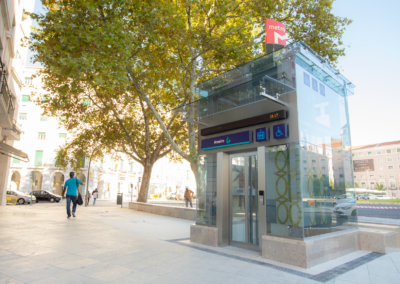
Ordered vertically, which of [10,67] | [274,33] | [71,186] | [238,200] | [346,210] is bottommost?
[346,210]

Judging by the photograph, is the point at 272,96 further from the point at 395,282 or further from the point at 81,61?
the point at 81,61

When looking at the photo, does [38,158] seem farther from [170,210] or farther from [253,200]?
[253,200]

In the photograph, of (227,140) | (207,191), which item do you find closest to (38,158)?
(207,191)

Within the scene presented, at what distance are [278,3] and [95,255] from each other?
1318 cm

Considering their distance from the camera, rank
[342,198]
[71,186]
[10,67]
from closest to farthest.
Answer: [342,198], [71,186], [10,67]

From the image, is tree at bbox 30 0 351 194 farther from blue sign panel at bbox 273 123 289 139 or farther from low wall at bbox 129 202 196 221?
blue sign panel at bbox 273 123 289 139

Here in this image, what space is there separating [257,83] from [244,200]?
277cm

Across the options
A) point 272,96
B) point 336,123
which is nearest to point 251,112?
point 272,96

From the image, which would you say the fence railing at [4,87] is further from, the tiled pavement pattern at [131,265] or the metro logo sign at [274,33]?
the metro logo sign at [274,33]

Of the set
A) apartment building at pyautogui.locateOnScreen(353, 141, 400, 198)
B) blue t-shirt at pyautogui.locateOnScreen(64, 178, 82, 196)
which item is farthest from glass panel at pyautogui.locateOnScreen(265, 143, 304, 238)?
apartment building at pyautogui.locateOnScreen(353, 141, 400, 198)

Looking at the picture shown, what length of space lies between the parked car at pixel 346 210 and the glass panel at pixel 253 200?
1931 mm

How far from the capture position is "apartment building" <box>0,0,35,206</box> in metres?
13.1

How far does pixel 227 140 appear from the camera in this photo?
22.9ft

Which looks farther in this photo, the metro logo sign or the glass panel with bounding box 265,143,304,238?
the metro logo sign
